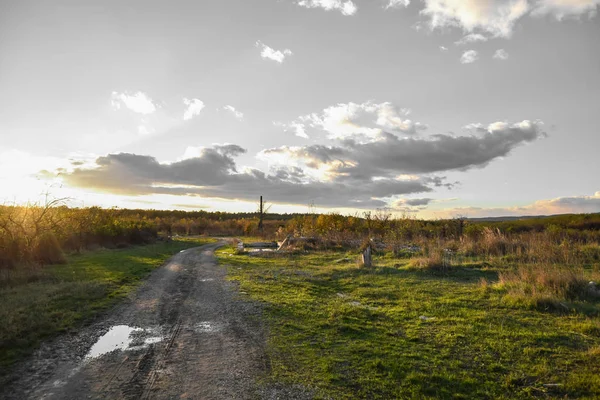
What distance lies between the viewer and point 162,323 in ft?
32.5

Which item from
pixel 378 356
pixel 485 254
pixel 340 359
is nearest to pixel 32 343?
pixel 340 359

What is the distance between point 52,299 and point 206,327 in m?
6.28

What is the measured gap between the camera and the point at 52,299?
11734 millimetres

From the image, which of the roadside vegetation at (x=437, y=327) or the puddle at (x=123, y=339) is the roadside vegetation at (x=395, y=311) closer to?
the roadside vegetation at (x=437, y=327)

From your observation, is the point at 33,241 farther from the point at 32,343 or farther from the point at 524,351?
the point at 524,351

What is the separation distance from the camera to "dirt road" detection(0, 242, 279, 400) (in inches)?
232

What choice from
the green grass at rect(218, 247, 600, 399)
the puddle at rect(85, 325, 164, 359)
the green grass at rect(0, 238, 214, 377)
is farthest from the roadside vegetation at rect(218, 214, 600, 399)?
the green grass at rect(0, 238, 214, 377)

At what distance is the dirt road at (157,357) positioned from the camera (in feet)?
19.3

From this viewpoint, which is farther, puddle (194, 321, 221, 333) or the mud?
puddle (194, 321, 221, 333)

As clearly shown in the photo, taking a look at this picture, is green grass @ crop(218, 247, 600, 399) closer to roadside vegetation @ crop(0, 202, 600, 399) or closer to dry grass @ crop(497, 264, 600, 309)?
roadside vegetation @ crop(0, 202, 600, 399)

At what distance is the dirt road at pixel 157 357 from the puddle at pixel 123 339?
2 cm

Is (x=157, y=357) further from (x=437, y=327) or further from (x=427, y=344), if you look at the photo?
(x=437, y=327)

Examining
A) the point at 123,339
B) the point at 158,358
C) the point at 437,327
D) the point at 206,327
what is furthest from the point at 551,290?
the point at 123,339

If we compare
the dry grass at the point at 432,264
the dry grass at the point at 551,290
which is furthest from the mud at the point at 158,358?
Result: the dry grass at the point at 432,264
